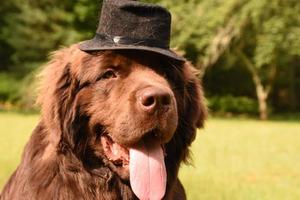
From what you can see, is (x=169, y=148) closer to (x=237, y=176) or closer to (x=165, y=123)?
(x=165, y=123)

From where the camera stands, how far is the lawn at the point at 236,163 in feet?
30.5

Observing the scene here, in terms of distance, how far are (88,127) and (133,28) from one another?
0.76 metres

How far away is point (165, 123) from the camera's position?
4098 mm

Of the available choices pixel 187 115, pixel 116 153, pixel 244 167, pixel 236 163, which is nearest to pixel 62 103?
pixel 116 153

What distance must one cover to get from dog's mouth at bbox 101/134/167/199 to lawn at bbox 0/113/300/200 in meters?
0.68

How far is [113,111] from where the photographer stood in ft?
13.9

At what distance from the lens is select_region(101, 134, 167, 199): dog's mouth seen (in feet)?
13.9

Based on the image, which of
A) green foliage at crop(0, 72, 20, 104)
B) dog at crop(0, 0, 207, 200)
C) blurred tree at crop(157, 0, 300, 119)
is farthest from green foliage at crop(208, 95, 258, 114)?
dog at crop(0, 0, 207, 200)

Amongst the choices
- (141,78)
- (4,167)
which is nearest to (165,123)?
(141,78)

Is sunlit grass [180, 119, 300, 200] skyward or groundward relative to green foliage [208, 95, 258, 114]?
skyward

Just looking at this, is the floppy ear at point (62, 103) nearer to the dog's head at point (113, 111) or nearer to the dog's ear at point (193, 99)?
the dog's head at point (113, 111)

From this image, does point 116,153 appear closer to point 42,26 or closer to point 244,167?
point 244,167

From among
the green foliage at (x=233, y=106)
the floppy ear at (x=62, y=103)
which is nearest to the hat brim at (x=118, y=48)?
the floppy ear at (x=62, y=103)

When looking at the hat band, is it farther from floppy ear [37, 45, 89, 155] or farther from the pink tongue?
the pink tongue
